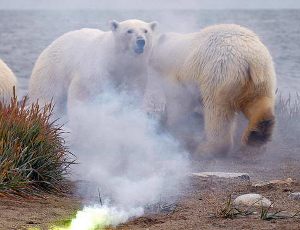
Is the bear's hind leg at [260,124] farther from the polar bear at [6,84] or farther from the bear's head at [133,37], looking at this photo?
the polar bear at [6,84]

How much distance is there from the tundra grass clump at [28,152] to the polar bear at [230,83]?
3283 mm

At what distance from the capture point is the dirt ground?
19.2ft

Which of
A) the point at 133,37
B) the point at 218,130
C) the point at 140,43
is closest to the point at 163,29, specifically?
the point at 133,37

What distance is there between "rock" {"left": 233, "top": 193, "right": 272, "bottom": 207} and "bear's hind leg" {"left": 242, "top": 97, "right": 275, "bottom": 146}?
3240 millimetres

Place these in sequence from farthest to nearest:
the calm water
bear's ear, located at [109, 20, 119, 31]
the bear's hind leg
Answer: the calm water < bear's ear, located at [109, 20, 119, 31] < the bear's hind leg

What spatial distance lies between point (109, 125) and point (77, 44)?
195 cm

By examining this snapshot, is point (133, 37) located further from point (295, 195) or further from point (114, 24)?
point (295, 195)

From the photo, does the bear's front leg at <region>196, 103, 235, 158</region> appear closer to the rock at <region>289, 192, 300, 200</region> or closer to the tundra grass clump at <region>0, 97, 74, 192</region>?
the tundra grass clump at <region>0, 97, 74, 192</region>

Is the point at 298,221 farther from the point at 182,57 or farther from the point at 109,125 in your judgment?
the point at 182,57

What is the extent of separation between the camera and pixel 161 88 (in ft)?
41.3

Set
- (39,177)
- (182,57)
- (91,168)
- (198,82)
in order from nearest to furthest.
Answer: (39,177) → (91,168) → (198,82) → (182,57)

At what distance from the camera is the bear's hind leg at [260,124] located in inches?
396

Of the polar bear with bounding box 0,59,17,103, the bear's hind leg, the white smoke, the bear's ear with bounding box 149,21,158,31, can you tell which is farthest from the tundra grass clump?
the bear's ear with bounding box 149,21,158,31

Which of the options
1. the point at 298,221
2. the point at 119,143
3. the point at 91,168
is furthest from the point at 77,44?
the point at 298,221
